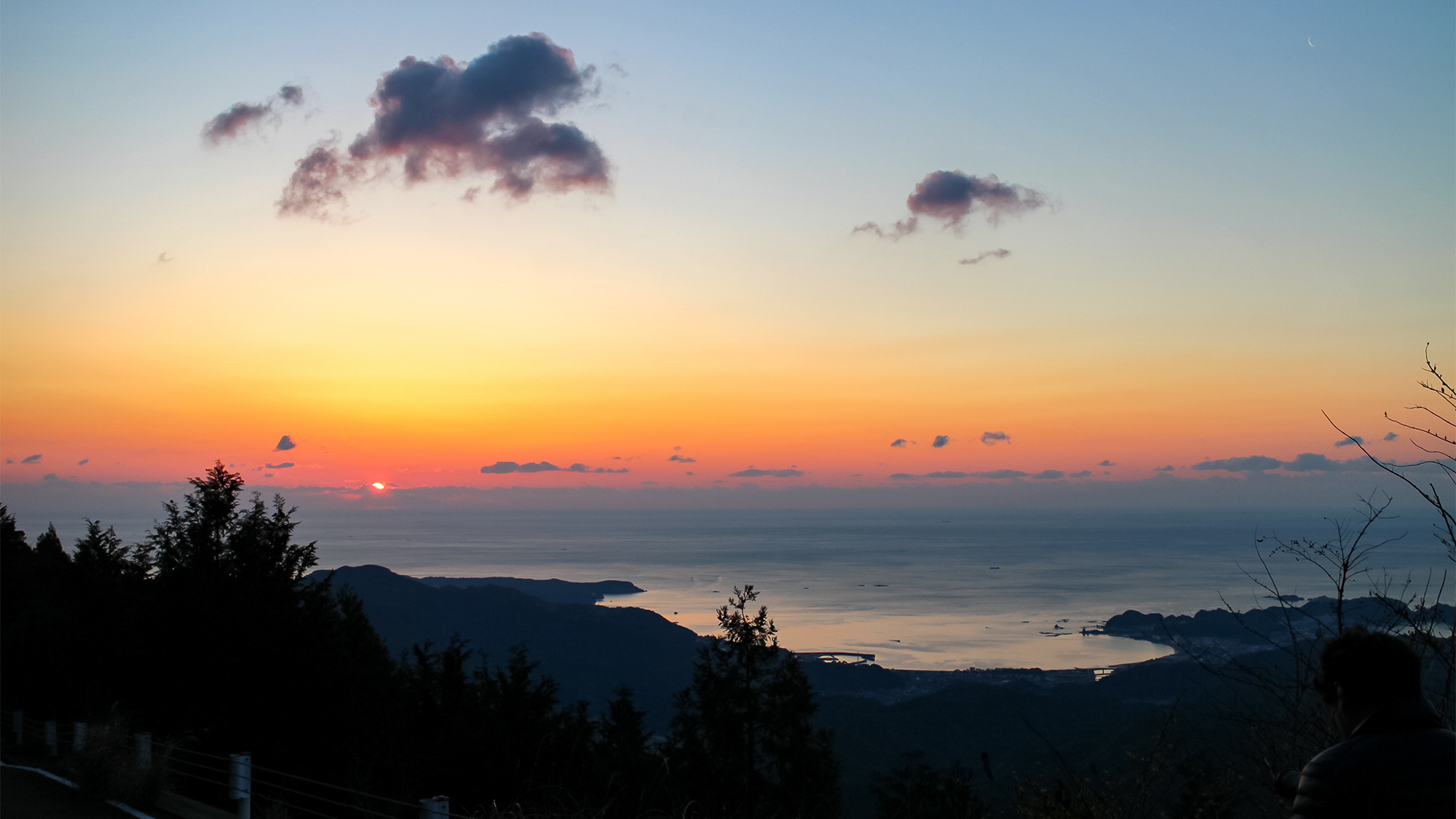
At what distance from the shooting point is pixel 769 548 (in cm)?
19562

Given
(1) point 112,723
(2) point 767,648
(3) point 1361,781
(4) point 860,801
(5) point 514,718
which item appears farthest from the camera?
(4) point 860,801

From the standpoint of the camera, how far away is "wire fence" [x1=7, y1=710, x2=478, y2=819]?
6.81 meters

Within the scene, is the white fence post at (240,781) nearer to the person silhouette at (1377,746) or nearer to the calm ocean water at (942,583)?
the person silhouette at (1377,746)

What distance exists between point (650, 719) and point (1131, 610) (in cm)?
5488

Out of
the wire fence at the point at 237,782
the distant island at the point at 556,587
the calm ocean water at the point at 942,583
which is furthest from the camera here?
the distant island at the point at 556,587

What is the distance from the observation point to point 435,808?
241 inches

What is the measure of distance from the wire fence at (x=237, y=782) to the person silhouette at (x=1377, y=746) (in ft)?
17.3

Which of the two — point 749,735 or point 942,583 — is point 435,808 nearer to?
point 749,735

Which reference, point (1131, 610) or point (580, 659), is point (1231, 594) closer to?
point (1131, 610)

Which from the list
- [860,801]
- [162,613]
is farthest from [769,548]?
[162,613]

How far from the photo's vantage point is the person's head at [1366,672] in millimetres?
2420

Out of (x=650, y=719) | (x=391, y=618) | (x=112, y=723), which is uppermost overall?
(x=112, y=723)

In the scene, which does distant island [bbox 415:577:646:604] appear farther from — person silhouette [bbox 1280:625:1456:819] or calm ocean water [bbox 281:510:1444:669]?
person silhouette [bbox 1280:625:1456:819]

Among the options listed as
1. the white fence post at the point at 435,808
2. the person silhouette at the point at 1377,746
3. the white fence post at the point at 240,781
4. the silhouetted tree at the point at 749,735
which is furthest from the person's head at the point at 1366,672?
the silhouetted tree at the point at 749,735
